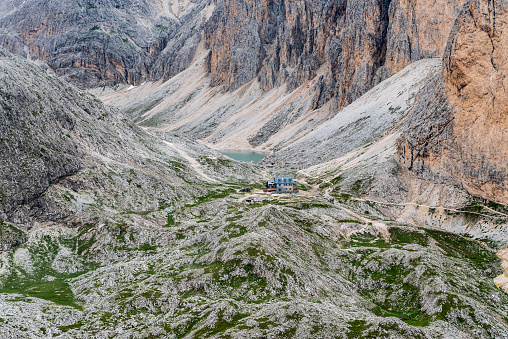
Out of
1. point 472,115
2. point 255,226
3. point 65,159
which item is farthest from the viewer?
point 472,115

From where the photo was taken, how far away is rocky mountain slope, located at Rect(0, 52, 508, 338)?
46.1 metres

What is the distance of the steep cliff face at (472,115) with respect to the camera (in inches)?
3792

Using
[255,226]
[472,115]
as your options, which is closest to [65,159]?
[255,226]

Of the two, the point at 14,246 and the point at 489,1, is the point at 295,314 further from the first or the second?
the point at 489,1

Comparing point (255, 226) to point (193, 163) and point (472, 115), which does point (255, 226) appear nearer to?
point (472, 115)

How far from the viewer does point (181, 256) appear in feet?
228

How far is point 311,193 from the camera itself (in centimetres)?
12200

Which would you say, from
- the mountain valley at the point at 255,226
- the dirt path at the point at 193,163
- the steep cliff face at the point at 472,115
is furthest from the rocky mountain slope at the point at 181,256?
the steep cliff face at the point at 472,115

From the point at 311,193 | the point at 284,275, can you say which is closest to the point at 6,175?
the point at 284,275

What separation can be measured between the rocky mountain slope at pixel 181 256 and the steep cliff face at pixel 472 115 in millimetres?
21097

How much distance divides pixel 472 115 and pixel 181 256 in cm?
8136

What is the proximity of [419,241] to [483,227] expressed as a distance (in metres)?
18.3

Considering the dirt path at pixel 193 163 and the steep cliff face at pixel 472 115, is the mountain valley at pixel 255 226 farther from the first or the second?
the dirt path at pixel 193 163

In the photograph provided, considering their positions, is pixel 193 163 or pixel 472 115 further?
pixel 193 163
